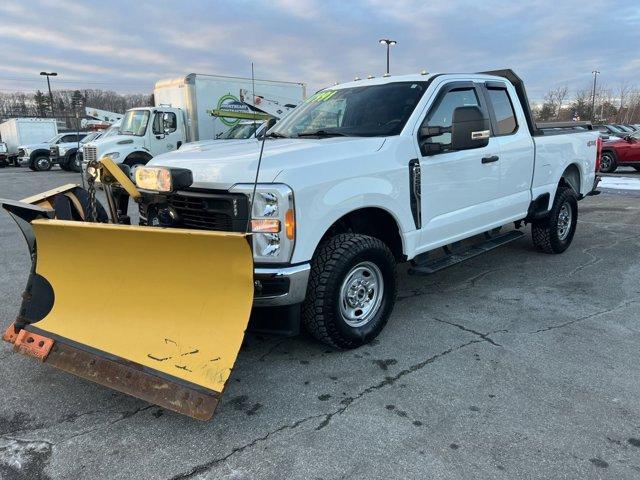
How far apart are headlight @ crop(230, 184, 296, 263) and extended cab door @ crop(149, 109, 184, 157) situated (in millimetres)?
13659

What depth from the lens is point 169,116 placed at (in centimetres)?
1622

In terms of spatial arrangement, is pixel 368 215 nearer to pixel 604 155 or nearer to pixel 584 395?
pixel 584 395

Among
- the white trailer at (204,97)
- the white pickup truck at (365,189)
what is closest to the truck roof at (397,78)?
the white pickup truck at (365,189)

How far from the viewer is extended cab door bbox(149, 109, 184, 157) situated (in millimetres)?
15992

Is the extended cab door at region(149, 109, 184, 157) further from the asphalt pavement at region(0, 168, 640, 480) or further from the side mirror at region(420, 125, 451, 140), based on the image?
the side mirror at region(420, 125, 451, 140)

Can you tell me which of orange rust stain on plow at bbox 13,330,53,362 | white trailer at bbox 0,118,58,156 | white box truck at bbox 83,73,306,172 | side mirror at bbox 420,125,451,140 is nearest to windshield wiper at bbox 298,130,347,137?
side mirror at bbox 420,125,451,140

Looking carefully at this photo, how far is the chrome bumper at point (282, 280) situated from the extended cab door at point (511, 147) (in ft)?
9.20

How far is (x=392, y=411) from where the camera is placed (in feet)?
10.0

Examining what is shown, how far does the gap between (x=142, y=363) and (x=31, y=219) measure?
52.9 inches

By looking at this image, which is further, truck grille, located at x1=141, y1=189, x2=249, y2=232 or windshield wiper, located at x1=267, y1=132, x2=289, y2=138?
windshield wiper, located at x1=267, y1=132, x2=289, y2=138

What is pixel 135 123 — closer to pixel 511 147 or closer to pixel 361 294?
pixel 511 147

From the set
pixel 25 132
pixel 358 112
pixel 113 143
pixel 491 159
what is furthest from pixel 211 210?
pixel 25 132

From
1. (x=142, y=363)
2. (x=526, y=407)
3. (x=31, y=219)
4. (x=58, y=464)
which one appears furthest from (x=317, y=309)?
(x=31, y=219)

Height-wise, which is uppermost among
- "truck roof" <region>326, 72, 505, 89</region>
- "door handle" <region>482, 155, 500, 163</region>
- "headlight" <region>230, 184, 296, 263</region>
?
"truck roof" <region>326, 72, 505, 89</region>
